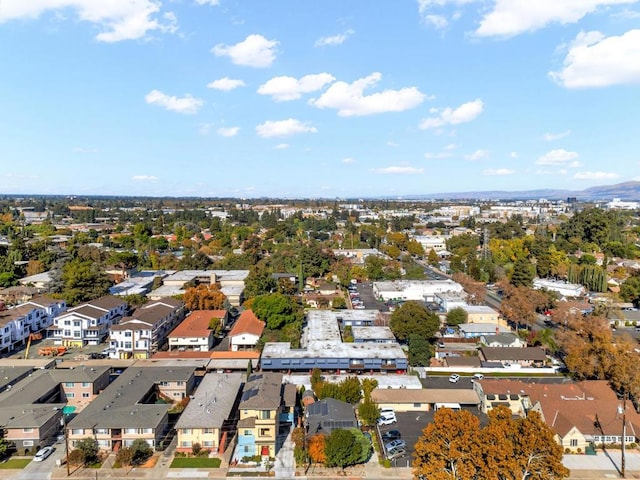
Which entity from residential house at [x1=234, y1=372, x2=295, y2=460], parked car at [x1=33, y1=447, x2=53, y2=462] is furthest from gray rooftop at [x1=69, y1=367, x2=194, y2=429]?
residential house at [x1=234, y1=372, x2=295, y2=460]

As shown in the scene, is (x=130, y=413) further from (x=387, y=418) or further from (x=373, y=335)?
(x=373, y=335)

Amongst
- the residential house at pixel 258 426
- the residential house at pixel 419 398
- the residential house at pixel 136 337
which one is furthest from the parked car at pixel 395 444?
the residential house at pixel 136 337

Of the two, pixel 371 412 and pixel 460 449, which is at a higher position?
pixel 460 449

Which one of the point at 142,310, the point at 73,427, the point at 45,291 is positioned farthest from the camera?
the point at 45,291

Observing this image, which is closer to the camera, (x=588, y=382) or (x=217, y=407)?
(x=217, y=407)

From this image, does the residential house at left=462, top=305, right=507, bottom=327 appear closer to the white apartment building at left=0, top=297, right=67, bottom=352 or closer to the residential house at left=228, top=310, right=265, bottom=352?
the residential house at left=228, top=310, right=265, bottom=352

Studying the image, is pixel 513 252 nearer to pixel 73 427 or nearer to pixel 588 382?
pixel 588 382

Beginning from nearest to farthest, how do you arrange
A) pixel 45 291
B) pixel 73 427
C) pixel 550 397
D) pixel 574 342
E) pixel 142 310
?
pixel 73 427
pixel 550 397
pixel 574 342
pixel 142 310
pixel 45 291

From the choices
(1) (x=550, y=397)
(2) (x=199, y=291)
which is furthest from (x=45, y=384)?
(1) (x=550, y=397)

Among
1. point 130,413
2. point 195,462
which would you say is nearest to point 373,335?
point 195,462
